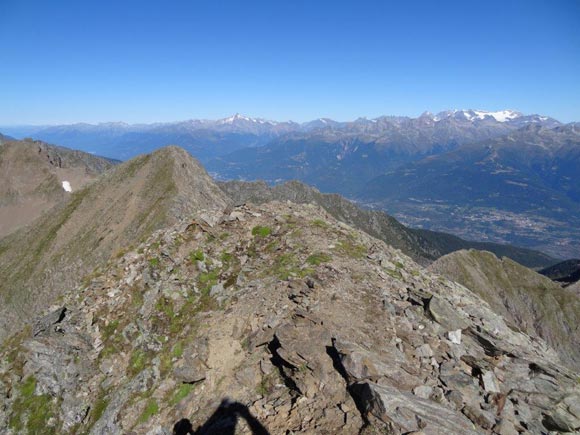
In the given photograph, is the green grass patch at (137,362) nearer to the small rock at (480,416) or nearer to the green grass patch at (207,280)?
the green grass patch at (207,280)

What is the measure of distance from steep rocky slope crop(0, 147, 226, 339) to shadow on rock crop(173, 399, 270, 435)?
173 feet

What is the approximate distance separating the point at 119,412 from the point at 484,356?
60.5ft

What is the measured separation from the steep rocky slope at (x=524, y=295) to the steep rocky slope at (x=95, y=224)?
90809mm

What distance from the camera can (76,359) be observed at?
69.2 feet

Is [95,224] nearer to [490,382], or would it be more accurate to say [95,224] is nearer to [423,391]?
[423,391]

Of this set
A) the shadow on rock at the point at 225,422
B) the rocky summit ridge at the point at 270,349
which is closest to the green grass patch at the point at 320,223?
the rocky summit ridge at the point at 270,349

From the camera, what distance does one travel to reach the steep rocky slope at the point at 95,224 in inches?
2945

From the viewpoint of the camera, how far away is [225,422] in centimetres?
1546

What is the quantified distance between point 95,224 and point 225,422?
84816 mm

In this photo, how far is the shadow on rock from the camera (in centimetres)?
1490

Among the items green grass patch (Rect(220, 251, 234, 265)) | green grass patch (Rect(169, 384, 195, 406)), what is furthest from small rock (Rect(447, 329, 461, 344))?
green grass patch (Rect(220, 251, 234, 265))

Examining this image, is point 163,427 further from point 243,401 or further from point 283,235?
point 283,235

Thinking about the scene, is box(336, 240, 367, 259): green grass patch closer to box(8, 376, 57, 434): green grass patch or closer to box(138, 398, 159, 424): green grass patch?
box(138, 398, 159, 424): green grass patch

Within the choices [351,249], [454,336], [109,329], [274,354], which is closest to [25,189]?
[109,329]
